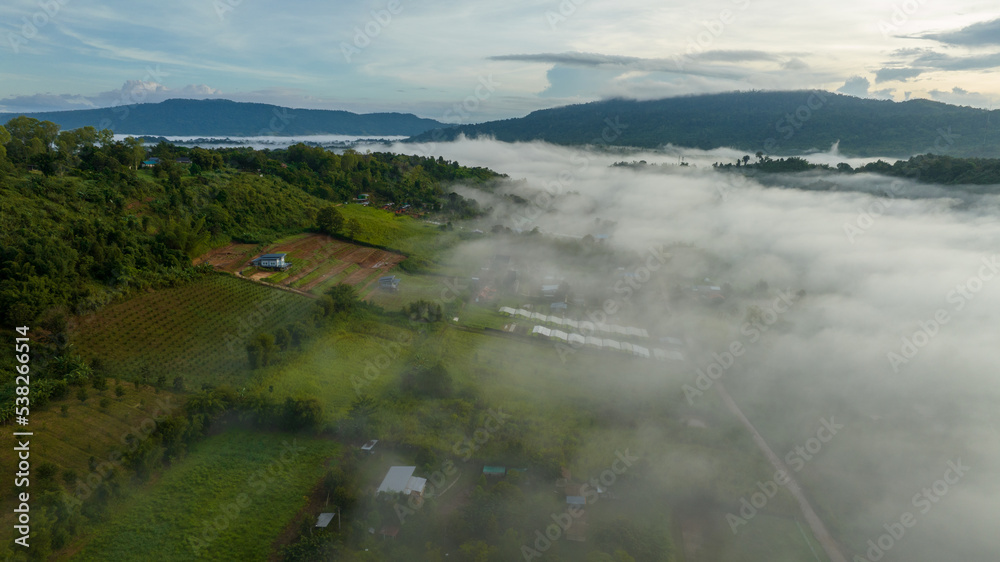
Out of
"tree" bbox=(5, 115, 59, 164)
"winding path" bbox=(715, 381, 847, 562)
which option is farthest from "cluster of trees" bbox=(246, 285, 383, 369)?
"tree" bbox=(5, 115, 59, 164)

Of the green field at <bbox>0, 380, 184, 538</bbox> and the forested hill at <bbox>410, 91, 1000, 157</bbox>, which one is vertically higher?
the forested hill at <bbox>410, 91, 1000, 157</bbox>

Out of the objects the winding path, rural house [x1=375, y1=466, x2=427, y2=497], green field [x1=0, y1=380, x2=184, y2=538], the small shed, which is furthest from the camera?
the small shed

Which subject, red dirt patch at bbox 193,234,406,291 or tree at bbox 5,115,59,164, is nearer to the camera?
tree at bbox 5,115,59,164

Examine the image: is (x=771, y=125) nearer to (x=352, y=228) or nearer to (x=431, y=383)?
(x=352, y=228)

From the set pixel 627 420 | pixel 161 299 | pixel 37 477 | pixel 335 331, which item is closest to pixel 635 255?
pixel 627 420

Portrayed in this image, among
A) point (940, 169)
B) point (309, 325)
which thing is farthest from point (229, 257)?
point (940, 169)

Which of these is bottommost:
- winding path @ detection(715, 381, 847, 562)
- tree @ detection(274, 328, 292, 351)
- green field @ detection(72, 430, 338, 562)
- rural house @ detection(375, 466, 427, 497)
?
winding path @ detection(715, 381, 847, 562)

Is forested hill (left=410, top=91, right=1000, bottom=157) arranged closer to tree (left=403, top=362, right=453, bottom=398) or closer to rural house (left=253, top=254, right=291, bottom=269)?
tree (left=403, top=362, right=453, bottom=398)

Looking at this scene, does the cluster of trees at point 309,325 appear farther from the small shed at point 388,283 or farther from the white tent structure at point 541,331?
the white tent structure at point 541,331
